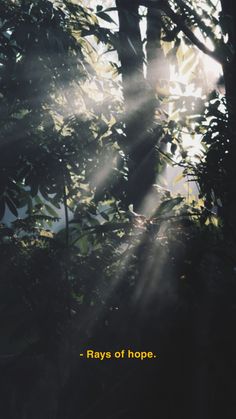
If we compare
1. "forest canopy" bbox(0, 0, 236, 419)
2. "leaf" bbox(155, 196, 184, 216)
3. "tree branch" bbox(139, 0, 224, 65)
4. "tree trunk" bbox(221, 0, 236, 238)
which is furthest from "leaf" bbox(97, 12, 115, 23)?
"leaf" bbox(155, 196, 184, 216)

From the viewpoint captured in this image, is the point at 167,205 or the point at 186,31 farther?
the point at 186,31

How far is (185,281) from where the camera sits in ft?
9.32

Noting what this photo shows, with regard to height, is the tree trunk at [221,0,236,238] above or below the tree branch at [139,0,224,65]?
below

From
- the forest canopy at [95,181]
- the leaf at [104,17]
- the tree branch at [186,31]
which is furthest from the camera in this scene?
the tree branch at [186,31]

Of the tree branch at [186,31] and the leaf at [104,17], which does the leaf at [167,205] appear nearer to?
the tree branch at [186,31]

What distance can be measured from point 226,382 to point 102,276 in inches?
42.2

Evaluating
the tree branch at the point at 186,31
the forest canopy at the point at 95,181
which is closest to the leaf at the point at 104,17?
the forest canopy at the point at 95,181

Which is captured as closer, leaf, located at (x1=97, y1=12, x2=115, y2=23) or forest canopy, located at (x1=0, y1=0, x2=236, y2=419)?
forest canopy, located at (x1=0, y1=0, x2=236, y2=419)

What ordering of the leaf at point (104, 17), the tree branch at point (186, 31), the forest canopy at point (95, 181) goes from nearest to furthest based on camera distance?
the forest canopy at point (95, 181) → the leaf at point (104, 17) → the tree branch at point (186, 31)
